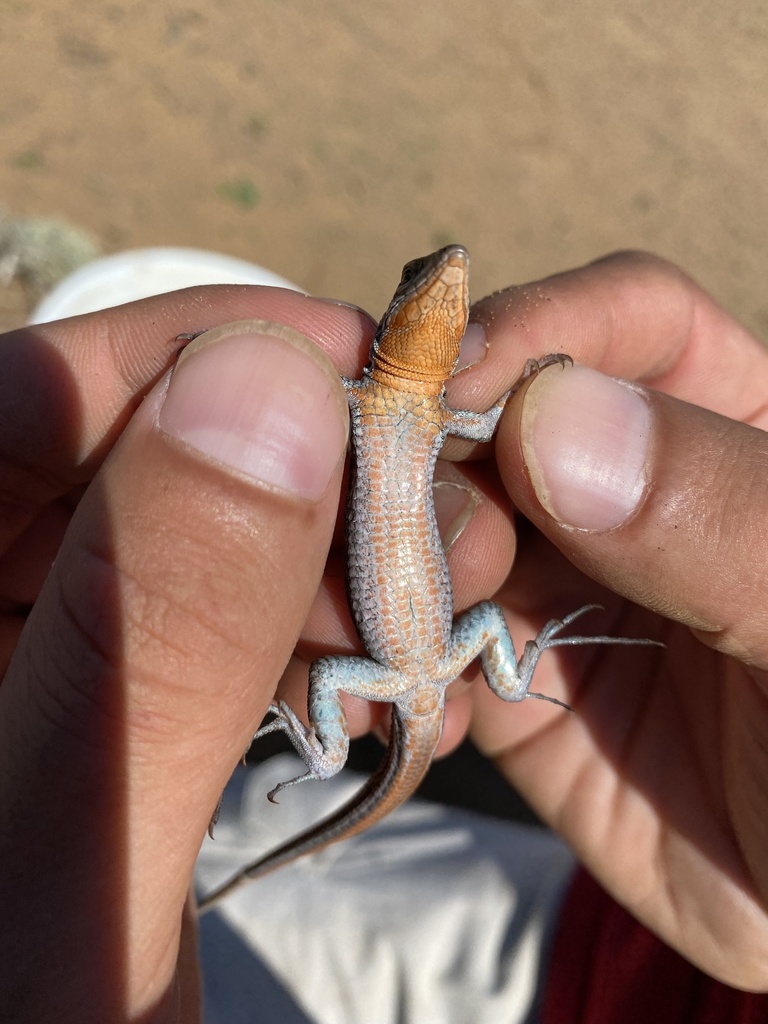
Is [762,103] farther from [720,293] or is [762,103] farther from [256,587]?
[256,587]

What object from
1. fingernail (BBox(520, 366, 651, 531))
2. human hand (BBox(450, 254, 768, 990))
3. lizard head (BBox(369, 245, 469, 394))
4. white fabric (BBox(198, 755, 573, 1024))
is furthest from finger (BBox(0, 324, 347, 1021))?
white fabric (BBox(198, 755, 573, 1024))

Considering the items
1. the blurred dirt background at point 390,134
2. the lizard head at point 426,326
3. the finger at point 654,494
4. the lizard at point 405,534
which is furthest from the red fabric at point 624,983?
the blurred dirt background at point 390,134

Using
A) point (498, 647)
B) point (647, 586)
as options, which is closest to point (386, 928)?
point (498, 647)

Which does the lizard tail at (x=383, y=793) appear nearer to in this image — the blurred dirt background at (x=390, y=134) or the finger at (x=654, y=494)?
the finger at (x=654, y=494)

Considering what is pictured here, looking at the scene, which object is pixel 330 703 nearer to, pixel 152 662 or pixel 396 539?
pixel 396 539

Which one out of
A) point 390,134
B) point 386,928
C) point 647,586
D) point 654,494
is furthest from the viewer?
point 390,134

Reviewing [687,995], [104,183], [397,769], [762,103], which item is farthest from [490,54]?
[687,995]
